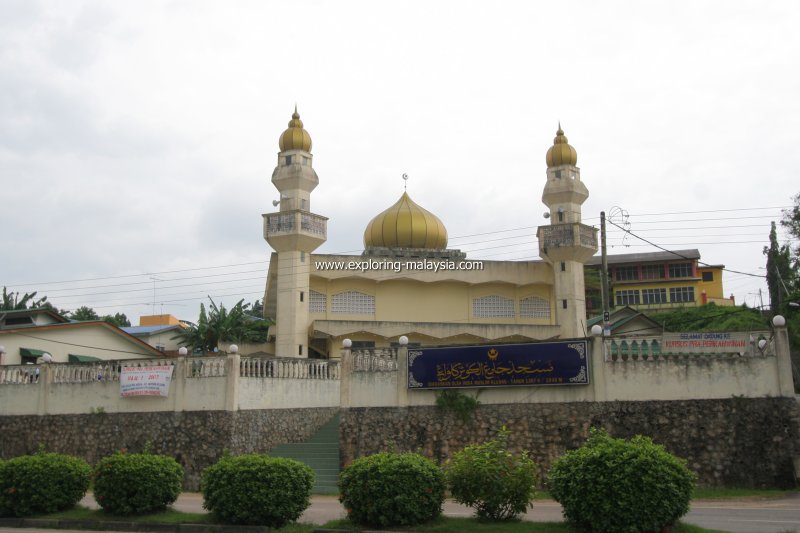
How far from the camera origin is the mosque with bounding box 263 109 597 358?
118ft

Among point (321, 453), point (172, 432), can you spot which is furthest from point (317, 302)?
point (172, 432)

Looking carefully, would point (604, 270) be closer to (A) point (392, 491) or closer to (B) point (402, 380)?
(B) point (402, 380)

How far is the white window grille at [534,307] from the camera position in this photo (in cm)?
3916

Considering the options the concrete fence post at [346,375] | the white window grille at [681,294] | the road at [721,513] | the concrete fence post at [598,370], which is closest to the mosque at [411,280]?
the concrete fence post at [346,375]

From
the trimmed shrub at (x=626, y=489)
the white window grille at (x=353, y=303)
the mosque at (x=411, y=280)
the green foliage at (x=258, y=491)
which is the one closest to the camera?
the trimmed shrub at (x=626, y=489)

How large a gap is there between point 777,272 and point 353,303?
19823mm

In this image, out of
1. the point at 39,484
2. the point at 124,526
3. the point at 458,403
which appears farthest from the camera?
the point at 458,403

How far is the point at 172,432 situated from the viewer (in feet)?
75.9

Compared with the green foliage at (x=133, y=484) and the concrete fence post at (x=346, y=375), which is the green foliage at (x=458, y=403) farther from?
the green foliage at (x=133, y=484)

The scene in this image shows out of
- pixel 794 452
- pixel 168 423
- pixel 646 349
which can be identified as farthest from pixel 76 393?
pixel 794 452

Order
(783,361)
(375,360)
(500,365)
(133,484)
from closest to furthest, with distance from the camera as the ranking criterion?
1. (133,484)
2. (783,361)
3. (500,365)
4. (375,360)

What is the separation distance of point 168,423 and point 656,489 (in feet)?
52.3

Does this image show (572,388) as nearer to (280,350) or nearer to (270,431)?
(270,431)

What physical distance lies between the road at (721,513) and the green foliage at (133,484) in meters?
0.97
